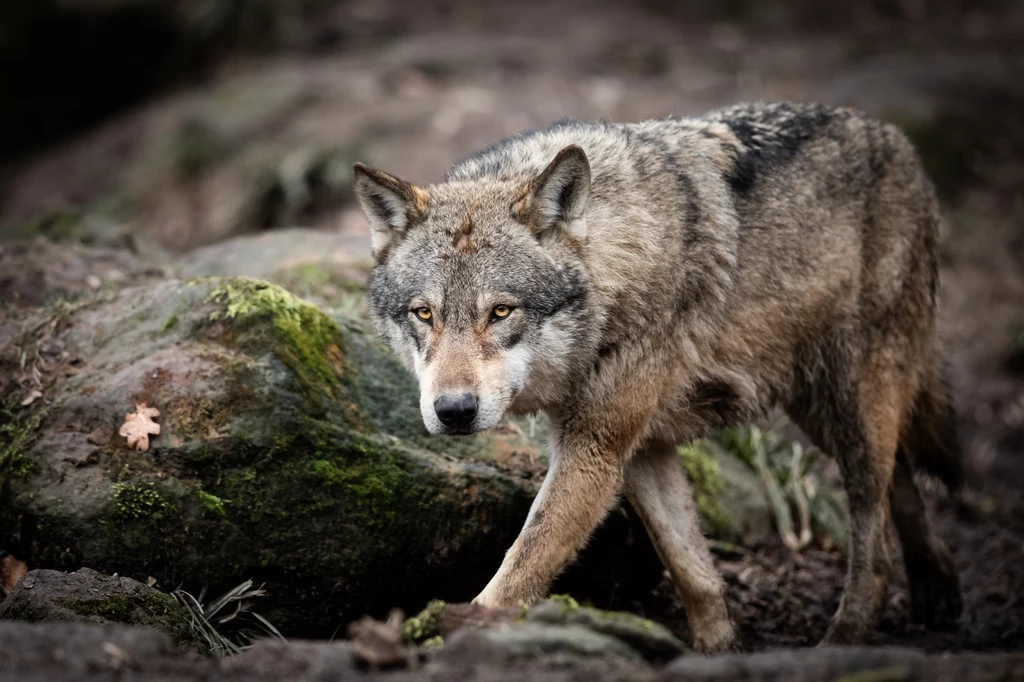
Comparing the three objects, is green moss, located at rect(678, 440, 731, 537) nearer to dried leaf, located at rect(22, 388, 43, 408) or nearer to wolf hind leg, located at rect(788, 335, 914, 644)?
wolf hind leg, located at rect(788, 335, 914, 644)

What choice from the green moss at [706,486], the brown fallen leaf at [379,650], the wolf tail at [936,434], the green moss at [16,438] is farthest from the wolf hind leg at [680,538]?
the green moss at [16,438]

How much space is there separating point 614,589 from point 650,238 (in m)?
2.28

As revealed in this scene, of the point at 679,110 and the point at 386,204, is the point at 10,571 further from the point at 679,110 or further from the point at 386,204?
the point at 679,110

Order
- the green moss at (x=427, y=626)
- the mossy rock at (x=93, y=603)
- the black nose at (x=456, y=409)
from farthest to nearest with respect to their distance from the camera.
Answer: the black nose at (x=456, y=409)
the mossy rock at (x=93, y=603)
the green moss at (x=427, y=626)

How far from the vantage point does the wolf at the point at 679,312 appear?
495cm

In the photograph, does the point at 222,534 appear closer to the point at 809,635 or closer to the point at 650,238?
the point at 650,238

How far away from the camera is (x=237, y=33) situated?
56.6 ft

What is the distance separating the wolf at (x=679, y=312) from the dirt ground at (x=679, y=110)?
1.65 meters

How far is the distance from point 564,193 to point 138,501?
103 inches

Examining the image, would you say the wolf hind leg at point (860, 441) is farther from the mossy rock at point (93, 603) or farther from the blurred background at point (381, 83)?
the blurred background at point (381, 83)

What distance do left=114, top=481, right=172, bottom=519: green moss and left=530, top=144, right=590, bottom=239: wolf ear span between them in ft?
7.62

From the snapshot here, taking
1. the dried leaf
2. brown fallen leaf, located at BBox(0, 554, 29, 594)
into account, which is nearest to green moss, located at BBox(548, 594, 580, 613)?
brown fallen leaf, located at BBox(0, 554, 29, 594)

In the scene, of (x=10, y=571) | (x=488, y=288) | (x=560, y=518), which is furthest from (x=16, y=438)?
(x=560, y=518)

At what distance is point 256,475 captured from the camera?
16.9 feet
